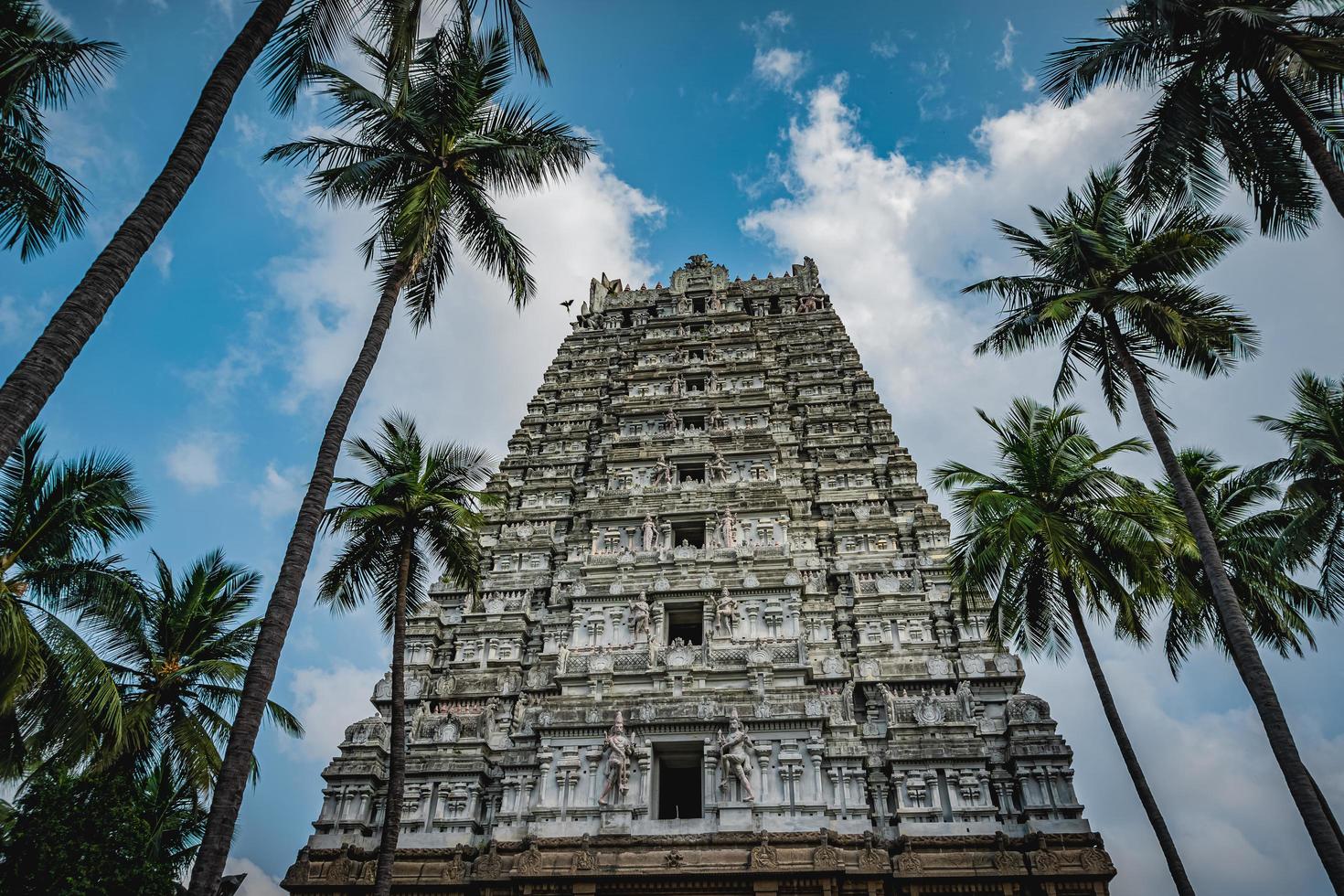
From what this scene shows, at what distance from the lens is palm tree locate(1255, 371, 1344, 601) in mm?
19969

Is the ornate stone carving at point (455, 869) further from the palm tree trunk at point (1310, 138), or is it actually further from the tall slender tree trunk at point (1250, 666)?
the palm tree trunk at point (1310, 138)

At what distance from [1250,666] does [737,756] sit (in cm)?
999

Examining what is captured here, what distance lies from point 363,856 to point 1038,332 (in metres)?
19.1

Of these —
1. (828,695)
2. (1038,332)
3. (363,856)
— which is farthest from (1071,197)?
(363,856)

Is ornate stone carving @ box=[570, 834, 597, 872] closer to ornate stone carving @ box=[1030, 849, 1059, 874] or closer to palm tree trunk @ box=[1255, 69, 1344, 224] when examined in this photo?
ornate stone carving @ box=[1030, 849, 1059, 874]

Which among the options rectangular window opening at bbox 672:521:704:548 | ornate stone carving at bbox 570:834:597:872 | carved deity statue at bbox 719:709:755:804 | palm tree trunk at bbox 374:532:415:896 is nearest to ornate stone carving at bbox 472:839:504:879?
ornate stone carving at bbox 570:834:597:872

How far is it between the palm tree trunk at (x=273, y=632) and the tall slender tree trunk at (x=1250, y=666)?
15129mm

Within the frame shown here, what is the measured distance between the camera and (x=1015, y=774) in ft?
64.8

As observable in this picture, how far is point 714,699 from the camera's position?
21594mm

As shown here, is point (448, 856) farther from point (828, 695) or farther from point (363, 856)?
point (828, 695)

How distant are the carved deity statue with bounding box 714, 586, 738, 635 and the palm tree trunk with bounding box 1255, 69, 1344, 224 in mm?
15272

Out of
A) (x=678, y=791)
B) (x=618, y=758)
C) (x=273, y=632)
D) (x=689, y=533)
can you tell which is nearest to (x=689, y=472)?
(x=689, y=533)

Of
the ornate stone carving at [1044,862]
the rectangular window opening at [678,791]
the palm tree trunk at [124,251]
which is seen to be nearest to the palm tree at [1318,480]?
the ornate stone carving at [1044,862]

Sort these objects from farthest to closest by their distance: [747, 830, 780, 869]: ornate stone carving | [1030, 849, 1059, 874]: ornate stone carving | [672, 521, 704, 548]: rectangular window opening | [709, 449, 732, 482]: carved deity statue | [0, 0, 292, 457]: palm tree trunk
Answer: [709, 449, 732, 482]: carved deity statue, [672, 521, 704, 548]: rectangular window opening, [747, 830, 780, 869]: ornate stone carving, [1030, 849, 1059, 874]: ornate stone carving, [0, 0, 292, 457]: palm tree trunk
